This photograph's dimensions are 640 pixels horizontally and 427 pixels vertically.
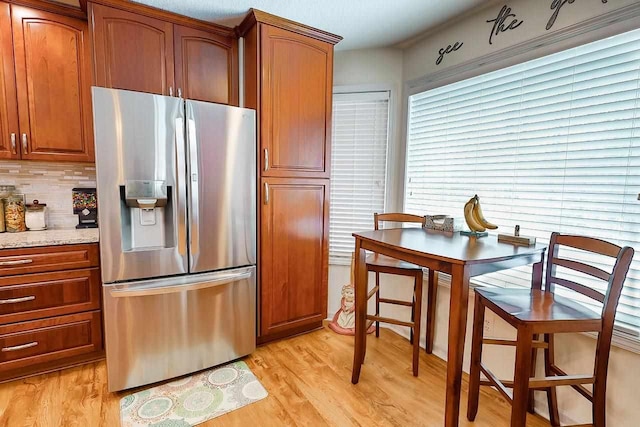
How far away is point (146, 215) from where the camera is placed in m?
1.89

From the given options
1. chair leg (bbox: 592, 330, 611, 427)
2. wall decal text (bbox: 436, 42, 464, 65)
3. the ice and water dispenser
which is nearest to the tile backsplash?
the ice and water dispenser

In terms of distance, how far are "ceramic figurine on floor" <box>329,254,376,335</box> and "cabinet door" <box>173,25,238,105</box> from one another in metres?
1.71

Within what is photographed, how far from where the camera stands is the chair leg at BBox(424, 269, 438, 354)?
2254 millimetres

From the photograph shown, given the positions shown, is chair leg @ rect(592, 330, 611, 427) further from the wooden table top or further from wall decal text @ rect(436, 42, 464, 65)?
wall decal text @ rect(436, 42, 464, 65)

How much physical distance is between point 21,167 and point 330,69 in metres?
2.31

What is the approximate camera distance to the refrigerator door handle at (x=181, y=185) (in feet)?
6.10

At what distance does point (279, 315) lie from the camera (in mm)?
2402

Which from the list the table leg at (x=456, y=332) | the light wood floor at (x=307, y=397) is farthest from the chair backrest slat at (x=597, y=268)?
the light wood floor at (x=307, y=397)

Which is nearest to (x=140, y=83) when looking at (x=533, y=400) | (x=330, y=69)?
(x=330, y=69)

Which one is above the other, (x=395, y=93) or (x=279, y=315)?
(x=395, y=93)

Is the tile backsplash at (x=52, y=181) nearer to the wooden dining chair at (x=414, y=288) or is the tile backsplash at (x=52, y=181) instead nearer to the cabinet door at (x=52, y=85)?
the cabinet door at (x=52, y=85)

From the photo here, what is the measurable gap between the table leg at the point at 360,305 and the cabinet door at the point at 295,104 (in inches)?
33.4

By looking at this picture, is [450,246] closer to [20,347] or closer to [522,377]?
[522,377]

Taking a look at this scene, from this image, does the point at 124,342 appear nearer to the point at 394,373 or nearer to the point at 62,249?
the point at 62,249
